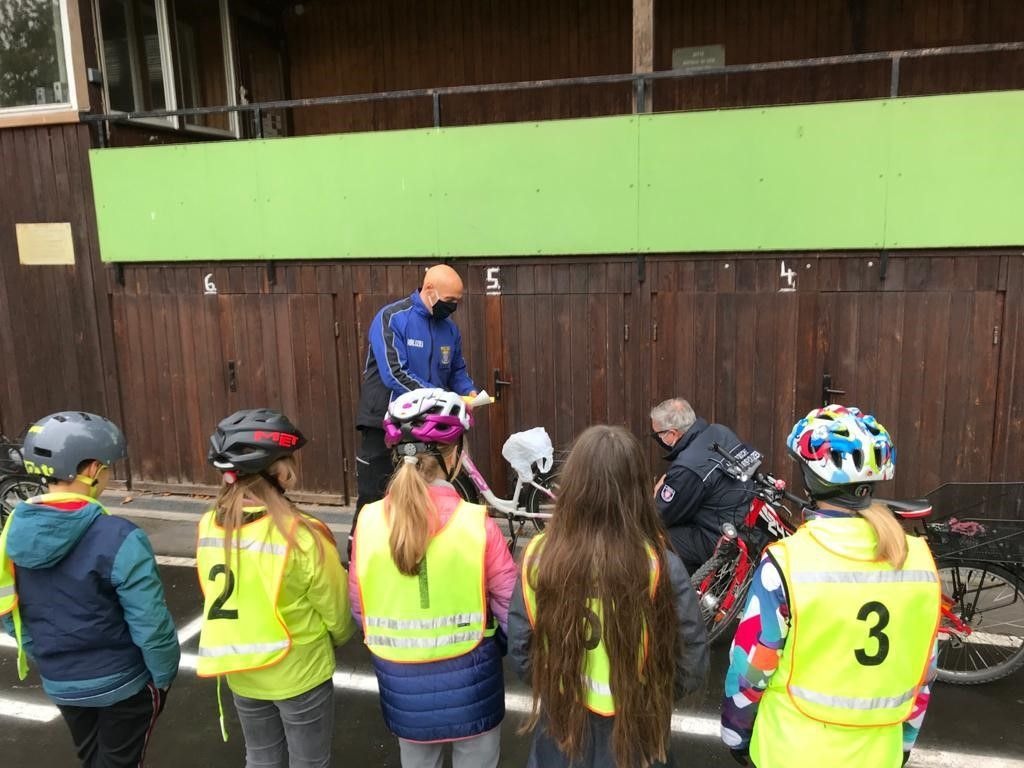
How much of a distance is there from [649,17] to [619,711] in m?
5.48

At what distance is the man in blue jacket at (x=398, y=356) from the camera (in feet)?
16.3

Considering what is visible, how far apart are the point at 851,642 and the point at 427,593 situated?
1.23 m

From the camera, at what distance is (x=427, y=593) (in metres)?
2.37

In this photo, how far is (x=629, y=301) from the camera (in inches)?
246

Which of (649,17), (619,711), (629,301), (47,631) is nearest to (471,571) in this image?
(619,711)

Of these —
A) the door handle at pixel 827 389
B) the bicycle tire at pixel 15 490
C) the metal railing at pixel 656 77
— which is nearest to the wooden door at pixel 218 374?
the bicycle tire at pixel 15 490

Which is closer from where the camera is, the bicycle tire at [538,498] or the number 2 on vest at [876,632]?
the number 2 on vest at [876,632]

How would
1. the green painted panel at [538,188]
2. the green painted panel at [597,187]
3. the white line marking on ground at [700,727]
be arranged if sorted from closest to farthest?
Result: the white line marking on ground at [700,727] < the green painted panel at [597,187] < the green painted panel at [538,188]

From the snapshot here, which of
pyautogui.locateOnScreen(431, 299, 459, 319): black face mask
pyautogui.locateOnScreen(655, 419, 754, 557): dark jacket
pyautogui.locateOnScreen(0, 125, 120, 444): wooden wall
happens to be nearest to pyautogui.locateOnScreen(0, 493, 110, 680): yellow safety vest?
pyautogui.locateOnScreen(431, 299, 459, 319): black face mask

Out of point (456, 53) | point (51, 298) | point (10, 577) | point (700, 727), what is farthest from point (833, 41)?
point (51, 298)

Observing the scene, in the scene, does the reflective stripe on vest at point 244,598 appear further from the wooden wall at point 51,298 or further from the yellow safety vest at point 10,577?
the wooden wall at point 51,298

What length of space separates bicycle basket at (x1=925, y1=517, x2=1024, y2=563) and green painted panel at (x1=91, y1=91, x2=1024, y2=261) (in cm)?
247

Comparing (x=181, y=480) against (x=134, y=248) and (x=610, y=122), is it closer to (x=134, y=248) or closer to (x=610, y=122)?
(x=134, y=248)

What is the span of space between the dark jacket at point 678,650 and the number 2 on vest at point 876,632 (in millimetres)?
431
